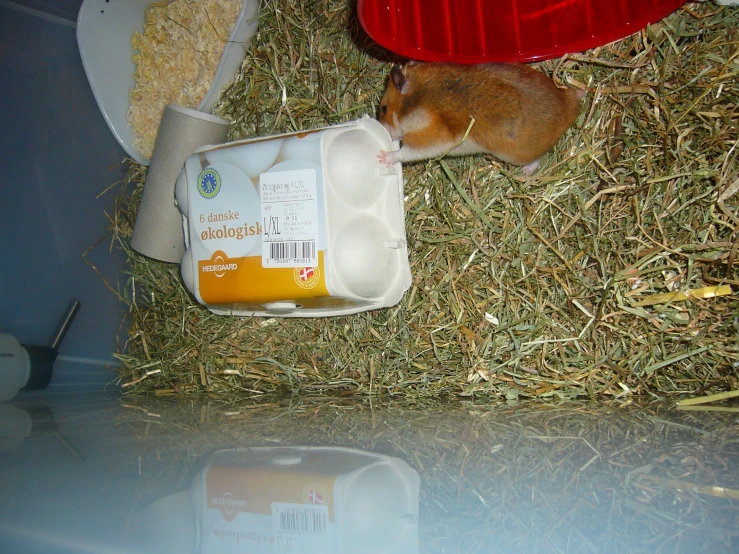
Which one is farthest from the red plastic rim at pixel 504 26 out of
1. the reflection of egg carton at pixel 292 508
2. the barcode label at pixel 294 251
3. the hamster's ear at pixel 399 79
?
the reflection of egg carton at pixel 292 508

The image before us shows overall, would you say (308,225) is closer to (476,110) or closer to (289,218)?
(289,218)

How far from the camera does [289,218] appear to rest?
8.51ft

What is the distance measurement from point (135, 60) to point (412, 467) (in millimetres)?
2832

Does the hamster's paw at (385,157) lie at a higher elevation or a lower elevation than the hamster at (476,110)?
lower

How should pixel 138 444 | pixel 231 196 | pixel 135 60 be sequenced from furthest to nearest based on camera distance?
pixel 135 60
pixel 231 196
pixel 138 444

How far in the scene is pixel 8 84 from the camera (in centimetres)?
287

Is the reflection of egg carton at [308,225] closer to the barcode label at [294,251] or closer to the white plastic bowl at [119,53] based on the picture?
the barcode label at [294,251]

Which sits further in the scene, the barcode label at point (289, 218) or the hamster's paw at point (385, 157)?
the hamster's paw at point (385, 157)

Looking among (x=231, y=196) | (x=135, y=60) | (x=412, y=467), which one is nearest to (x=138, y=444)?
(x=412, y=467)

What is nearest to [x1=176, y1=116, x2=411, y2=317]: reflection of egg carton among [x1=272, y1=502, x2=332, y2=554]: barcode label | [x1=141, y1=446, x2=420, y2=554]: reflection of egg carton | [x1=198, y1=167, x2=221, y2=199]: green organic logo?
[x1=198, y1=167, x2=221, y2=199]: green organic logo

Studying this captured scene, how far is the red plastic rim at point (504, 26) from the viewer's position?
2842mm

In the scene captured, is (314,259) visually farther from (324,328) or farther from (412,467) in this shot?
(412,467)

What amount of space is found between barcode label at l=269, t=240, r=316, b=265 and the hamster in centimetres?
55

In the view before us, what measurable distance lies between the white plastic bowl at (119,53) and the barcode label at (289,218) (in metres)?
1.05
